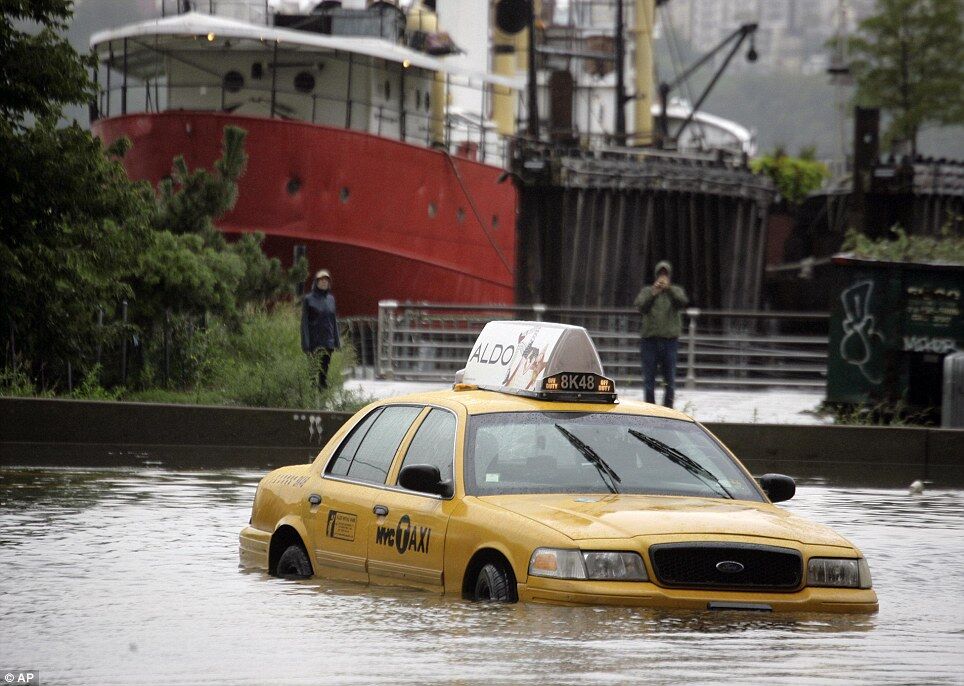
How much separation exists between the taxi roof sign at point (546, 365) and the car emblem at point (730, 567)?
1691mm

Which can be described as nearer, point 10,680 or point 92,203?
point 10,680

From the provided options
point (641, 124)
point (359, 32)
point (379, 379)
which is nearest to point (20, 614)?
point (379, 379)

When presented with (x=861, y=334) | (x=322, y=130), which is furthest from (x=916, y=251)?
(x=322, y=130)

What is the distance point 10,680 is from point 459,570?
2.34m

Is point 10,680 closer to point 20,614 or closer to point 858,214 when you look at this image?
point 20,614

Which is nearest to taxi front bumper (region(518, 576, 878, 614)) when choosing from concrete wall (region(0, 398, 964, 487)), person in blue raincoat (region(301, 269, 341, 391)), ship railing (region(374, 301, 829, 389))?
concrete wall (region(0, 398, 964, 487))

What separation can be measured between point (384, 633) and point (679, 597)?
1.25 meters

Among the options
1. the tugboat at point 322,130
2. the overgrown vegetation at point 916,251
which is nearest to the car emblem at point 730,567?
the overgrown vegetation at point 916,251

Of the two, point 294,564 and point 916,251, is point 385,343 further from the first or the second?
point 294,564

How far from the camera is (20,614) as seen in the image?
8.21 meters

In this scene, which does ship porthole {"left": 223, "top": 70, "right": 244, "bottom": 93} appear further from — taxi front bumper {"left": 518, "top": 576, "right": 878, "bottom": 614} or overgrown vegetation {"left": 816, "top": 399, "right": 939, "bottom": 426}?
taxi front bumper {"left": 518, "top": 576, "right": 878, "bottom": 614}

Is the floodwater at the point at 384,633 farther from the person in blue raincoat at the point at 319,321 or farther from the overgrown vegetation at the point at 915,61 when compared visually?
the overgrown vegetation at the point at 915,61

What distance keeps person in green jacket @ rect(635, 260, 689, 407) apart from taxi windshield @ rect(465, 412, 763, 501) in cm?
1293

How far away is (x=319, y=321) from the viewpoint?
22.2 metres
